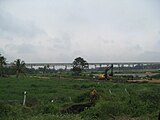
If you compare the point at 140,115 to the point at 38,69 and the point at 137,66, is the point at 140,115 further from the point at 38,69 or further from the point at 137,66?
the point at 137,66

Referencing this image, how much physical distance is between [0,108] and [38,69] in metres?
123

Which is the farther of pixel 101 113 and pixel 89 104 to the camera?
pixel 89 104

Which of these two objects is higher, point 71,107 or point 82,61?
point 82,61

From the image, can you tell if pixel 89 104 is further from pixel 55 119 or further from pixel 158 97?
pixel 55 119

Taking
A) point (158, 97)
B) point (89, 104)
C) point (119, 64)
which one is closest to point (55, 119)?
point (89, 104)

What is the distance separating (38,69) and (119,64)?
3758 cm

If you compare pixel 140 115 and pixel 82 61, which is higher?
pixel 82 61

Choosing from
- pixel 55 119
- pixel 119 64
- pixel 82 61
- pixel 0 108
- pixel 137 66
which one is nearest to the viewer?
pixel 55 119

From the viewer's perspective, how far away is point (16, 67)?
72938mm

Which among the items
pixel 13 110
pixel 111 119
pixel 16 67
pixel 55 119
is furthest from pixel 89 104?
pixel 16 67

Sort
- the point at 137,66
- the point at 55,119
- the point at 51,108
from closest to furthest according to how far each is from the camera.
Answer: the point at 55,119, the point at 51,108, the point at 137,66

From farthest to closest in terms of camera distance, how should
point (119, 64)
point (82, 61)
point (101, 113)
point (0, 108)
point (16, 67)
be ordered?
point (119, 64) → point (82, 61) → point (16, 67) → point (101, 113) → point (0, 108)

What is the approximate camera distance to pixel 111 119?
12.0 meters

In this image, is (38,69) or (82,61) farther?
(38,69)
